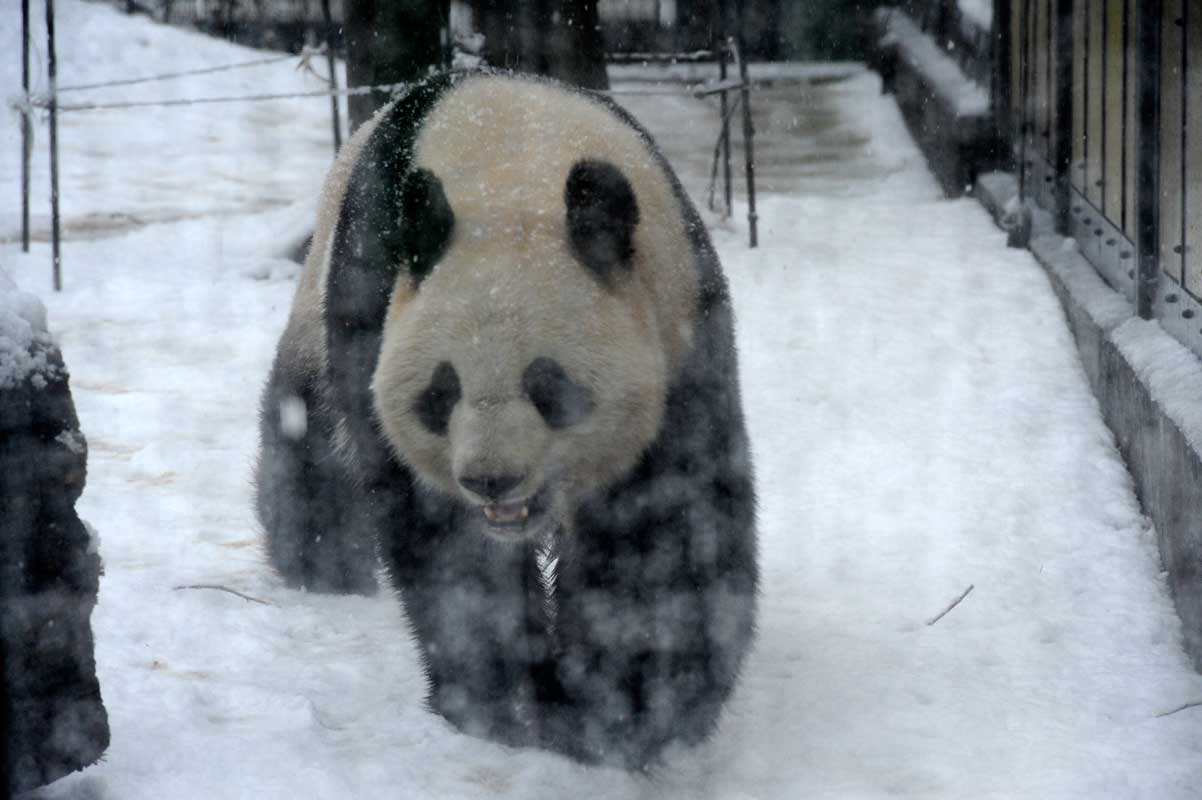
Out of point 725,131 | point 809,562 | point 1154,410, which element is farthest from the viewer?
point 725,131

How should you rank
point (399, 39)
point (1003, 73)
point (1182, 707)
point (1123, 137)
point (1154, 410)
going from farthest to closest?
1. point (1003, 73)
2. point (399, 39)
3. point (1123, 137)
4. point (1154, 410)
5. point (1182, 707)

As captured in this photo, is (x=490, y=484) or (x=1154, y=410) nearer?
(x=490, y=484)

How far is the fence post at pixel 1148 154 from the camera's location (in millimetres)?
4766

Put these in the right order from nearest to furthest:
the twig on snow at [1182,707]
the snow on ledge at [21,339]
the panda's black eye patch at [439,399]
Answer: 1. the snow on ledge at [21,339]
2. the panda's black eye patch at [439,399]
3. the twig on snow at [1182,707]

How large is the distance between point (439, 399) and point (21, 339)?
2.79 ft

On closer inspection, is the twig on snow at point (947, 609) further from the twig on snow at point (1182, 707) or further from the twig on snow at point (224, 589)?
the twig on snow at point (224, 589)

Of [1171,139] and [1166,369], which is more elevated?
[1171,139]

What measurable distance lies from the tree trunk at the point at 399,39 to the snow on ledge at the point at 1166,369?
13.3 feet

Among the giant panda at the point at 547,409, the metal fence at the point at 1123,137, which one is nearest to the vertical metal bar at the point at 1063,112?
the metal fence at the point at 1123,137

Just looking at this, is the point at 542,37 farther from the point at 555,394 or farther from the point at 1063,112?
the point at 555,394

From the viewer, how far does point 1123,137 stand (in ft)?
18.1

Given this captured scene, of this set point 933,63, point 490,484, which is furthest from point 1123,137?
point 933,63

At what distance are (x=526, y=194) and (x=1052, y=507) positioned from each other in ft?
8.12

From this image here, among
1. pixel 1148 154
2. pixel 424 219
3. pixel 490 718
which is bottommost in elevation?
pixel 490 718
